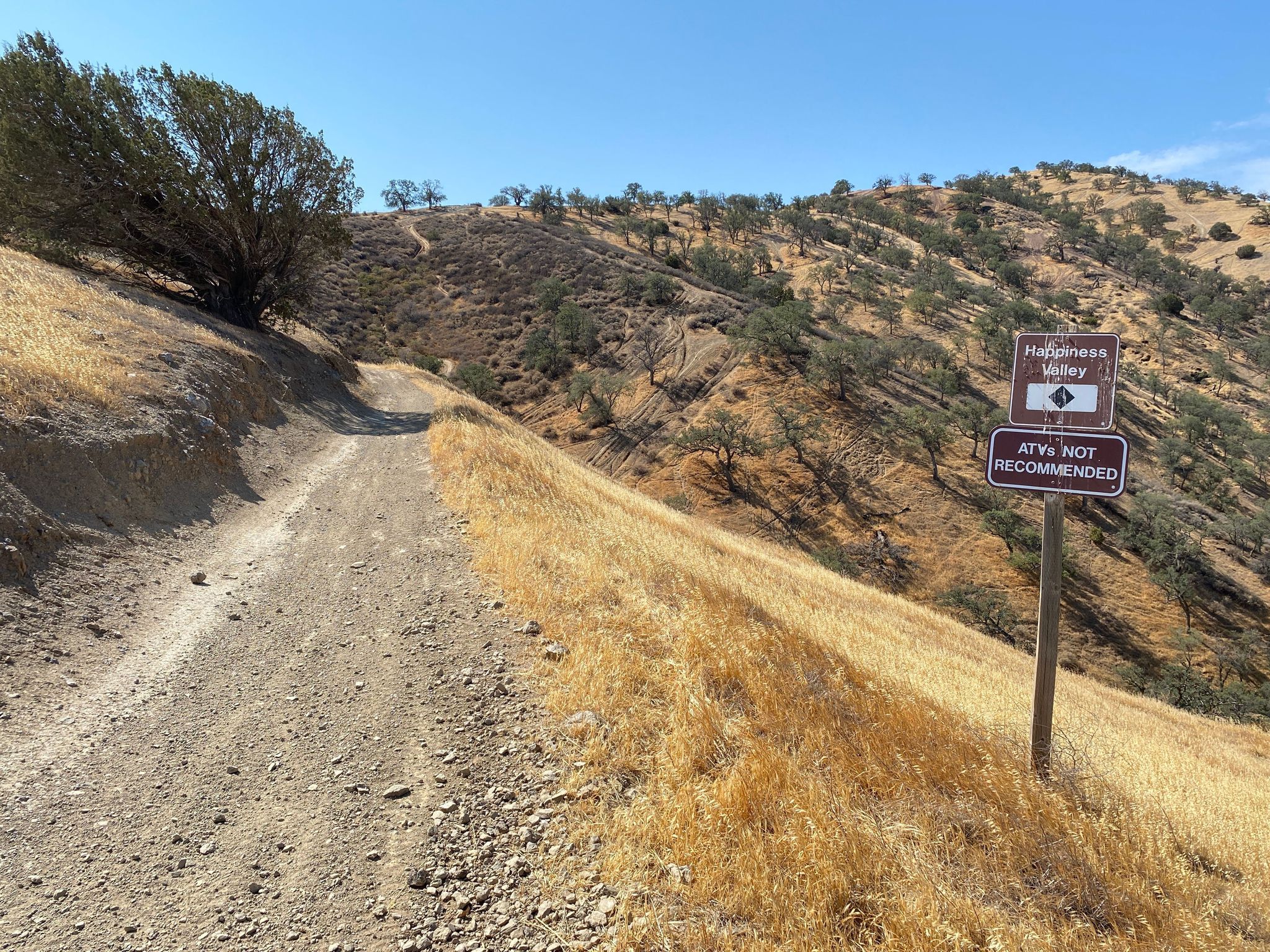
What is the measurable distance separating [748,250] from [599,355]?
44.1m

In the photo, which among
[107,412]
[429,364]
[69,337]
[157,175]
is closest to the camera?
[107,412]

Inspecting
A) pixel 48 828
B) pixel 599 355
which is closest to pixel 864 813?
pixel 48 828

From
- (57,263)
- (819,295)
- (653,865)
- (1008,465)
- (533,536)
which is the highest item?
(819,295)

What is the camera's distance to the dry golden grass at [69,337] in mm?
8984

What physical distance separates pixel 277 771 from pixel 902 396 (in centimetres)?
4235

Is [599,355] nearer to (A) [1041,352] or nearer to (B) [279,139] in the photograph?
(B) [279,139]

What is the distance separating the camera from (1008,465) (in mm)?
4191

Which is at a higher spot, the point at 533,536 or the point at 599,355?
the point at 599,355

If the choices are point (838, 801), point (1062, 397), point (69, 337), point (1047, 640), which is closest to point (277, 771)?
point (838, 801)

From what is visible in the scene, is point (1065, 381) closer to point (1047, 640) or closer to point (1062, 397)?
point (1062, 397)

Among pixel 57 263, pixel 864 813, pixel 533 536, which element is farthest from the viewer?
pixel 57 263

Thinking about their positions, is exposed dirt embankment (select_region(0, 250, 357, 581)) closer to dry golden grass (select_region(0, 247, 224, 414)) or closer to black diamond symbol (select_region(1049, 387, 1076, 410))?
dry golden grass (select_region(0, 247, 224, 414))

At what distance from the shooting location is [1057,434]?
4.05m

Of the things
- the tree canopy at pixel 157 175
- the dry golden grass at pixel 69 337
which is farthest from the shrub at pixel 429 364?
the dry golden grass at pixel 69 337
